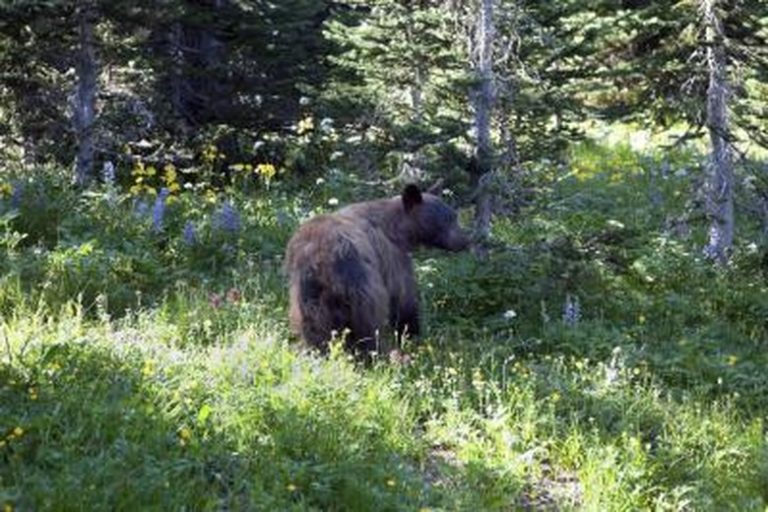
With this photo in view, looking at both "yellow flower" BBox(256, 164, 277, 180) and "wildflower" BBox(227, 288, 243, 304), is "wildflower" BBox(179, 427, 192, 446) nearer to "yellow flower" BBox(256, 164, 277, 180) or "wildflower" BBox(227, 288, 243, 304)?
"wildflower" BBox(227, 288, 243, 304)

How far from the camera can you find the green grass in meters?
5.43

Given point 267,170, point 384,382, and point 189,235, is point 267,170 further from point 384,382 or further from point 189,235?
point 384,382

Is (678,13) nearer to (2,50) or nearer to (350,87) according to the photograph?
(350,87)

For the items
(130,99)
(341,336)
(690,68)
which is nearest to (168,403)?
(341,336)

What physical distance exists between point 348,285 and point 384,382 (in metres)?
0.84

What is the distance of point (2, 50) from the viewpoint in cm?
1200

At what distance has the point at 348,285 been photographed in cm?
733

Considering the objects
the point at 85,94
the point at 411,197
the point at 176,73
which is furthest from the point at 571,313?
the point at 176,73

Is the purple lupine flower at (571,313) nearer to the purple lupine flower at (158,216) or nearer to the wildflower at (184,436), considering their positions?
the purple lupine flower at (158,216)

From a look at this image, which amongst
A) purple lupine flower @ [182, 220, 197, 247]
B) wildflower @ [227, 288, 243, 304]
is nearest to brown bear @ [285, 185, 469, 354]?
wildflower @ [227, 288, 243, 304]

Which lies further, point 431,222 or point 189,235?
point 189,235

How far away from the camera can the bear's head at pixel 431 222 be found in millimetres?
8617

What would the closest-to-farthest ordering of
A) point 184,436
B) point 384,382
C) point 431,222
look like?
point 184,436
point 384,382
point 431,222

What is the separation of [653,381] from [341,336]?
7.84 feet
